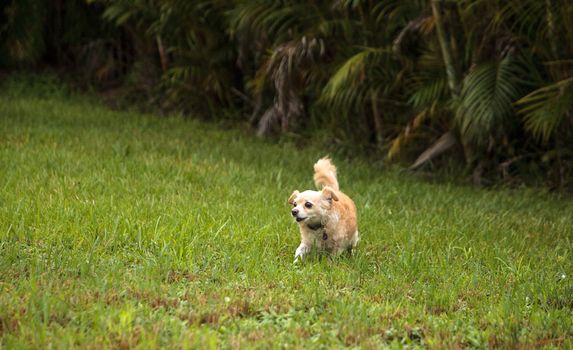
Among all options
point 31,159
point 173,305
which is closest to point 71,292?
point 173,305

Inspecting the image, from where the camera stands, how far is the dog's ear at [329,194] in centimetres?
556

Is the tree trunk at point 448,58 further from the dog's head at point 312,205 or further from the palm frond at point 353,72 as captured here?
the dog's head at point 312,205

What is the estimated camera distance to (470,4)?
361 inches

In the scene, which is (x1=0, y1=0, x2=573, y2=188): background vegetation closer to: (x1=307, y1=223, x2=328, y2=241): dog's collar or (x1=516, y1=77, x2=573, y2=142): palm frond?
(x1=516, y1=77, x2=573, y2=142): palm frond

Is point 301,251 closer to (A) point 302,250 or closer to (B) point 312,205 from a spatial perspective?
(A) point 302,250

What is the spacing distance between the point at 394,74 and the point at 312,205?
5618 mm

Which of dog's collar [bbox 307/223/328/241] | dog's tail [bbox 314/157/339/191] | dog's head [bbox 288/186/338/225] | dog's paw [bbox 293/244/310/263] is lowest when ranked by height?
dog's paw [bbox 293/244/310/263]

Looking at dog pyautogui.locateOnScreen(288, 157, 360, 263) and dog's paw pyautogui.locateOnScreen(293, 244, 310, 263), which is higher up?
dog pyautogui.locateOnScreen(288, 157, 360, 263)

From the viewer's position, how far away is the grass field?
13.8 feet

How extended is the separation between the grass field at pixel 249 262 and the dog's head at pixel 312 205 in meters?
0.30

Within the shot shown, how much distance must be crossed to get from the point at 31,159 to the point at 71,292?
442 cm

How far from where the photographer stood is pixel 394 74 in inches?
422

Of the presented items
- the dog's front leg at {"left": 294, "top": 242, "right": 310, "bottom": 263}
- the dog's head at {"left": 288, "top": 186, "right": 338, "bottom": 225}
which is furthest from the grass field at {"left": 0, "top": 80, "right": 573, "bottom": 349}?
the dog's head at {"left": 288, "top": 186, "right": 338, "bottom": 225}

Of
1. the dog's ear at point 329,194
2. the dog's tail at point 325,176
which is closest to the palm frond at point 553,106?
the dog's tail at point 325,176
